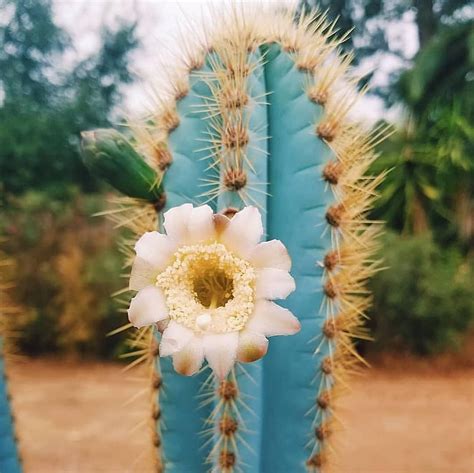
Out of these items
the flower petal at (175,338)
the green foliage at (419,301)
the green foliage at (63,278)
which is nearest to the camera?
the flower petal at (175,338)

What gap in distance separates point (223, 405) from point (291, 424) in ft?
0.60

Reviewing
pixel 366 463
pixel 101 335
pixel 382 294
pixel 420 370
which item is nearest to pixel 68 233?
pixel 101 335

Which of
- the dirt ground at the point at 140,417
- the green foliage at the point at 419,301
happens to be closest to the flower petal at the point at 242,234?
the dirt ground at the point at 140,417

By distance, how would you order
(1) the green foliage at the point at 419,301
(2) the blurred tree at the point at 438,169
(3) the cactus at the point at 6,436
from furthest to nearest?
1. (2) the blurred tree at the point at 438,169
2. (1) the green foliage at the point at 419,301
3. (3) the cactus at the point at 6,436

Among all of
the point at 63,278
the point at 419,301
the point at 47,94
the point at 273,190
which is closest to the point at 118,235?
the point at 63,278

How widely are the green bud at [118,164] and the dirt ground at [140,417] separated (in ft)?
5.07

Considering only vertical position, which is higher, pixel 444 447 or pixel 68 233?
pixel 68 233

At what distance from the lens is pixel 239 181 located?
1.13 m

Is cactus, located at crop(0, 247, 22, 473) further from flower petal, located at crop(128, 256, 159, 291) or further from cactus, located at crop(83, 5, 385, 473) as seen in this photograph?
flower petal, located at crop(128, 256, 159, 291)

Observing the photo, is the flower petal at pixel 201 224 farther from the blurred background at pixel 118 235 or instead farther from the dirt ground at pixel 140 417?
the dirt ground at pixel 140 417

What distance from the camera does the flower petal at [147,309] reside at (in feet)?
2.69

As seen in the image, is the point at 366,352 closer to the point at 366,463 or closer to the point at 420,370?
the point at 420,370

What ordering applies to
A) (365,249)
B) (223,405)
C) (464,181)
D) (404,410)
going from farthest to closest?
(464,181), (404,410), (365,249), (223,405)

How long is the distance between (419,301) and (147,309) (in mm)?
4749
